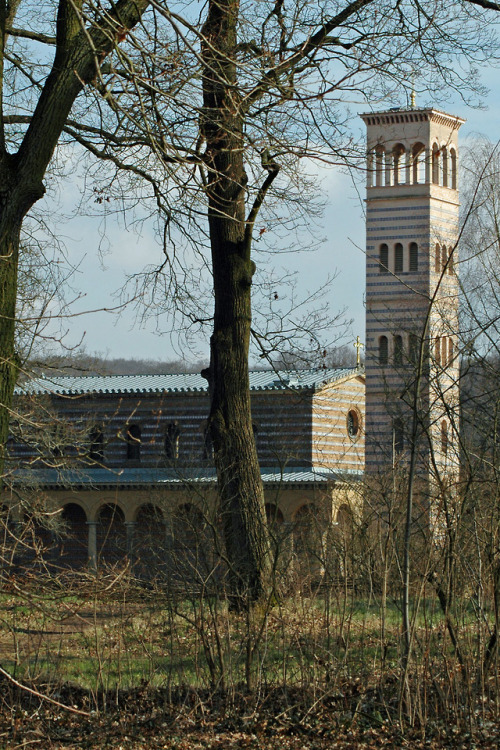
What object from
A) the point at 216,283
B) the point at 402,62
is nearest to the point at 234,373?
the point at 216,283

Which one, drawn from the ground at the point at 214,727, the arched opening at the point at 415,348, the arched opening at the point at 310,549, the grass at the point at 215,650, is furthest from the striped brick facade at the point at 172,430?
the ground at the point at 214,727

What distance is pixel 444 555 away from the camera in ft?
23.8

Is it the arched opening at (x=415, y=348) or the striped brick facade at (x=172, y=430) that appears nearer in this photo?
the arched opening at (x=415, y=348)

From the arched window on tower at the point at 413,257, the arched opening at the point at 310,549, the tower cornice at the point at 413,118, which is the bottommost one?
the arched opening at the point at 310,549

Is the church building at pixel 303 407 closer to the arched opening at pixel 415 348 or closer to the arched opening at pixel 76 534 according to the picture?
the arched opening at pixel 76 534

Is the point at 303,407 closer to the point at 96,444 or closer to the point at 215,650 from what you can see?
the point at 96,444

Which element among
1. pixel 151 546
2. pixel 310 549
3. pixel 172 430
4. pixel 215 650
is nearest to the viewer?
pixel 310 549

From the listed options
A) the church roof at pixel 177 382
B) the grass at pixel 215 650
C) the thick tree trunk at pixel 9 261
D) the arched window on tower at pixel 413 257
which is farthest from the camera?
the arched window on tower at pixel 413 257

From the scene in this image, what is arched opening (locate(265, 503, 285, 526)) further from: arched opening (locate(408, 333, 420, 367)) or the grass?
arched opening (locate(408, 333, 420, 367))

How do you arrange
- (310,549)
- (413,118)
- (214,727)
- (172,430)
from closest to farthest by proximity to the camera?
(214,727)
(310,549)
(172,430)
(413,118)

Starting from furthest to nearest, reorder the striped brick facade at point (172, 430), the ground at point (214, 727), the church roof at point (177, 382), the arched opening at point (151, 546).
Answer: the church roof at point (177, 382) → the striped brick facade at point (172, 430) → the arched opening at point (151, 546) → the ground at point (214, 727)

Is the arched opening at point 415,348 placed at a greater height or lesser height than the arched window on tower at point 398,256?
lesser

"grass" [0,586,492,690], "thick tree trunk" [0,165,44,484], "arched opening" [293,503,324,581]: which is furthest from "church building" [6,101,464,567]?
"thick tree trunk" [0,165,44,484]

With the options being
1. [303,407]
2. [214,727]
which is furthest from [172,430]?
[214,727]
